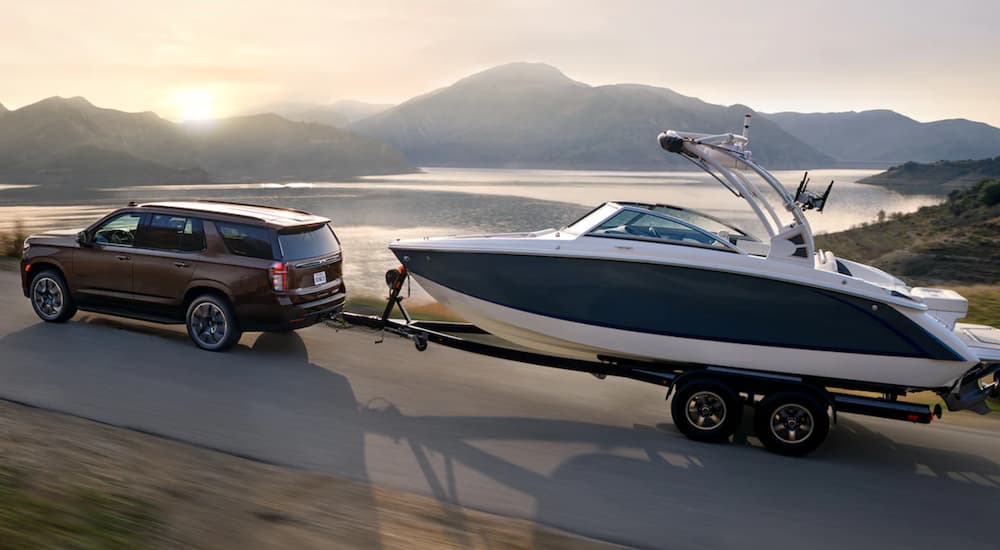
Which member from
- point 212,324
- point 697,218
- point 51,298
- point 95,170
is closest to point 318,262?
point 212,324

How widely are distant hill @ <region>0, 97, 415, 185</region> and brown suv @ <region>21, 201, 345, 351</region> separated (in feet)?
413

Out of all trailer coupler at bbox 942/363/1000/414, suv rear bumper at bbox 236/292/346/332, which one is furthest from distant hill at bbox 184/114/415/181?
trailer coupler at bbox 942/363/1000/414

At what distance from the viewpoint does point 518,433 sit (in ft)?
21.3

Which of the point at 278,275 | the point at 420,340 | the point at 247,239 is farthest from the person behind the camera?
the point at 247,239

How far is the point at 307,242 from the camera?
28.0 ft

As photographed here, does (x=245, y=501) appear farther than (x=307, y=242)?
No

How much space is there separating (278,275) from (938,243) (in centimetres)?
2447

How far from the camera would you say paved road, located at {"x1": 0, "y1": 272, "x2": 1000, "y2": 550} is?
5062 millimetres

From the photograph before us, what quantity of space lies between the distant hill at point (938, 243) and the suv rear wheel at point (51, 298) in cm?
1964

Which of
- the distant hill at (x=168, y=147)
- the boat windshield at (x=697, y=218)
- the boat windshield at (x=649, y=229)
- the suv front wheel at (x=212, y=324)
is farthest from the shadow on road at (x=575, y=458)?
the distant hill at (x=168, y=147)

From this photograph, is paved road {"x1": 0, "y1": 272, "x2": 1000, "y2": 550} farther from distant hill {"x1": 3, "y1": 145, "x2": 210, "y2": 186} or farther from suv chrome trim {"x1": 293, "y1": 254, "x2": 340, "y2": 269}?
distant hill {"x1": 3, "y1": 145, "x2": 210, "y2": 186}

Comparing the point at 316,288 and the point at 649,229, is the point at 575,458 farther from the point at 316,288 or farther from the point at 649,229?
the point at 316,288

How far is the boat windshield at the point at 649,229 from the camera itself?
21.7 ft

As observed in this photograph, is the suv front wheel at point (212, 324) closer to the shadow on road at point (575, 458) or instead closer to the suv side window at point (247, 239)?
the shadow on road at point (575, 458)
